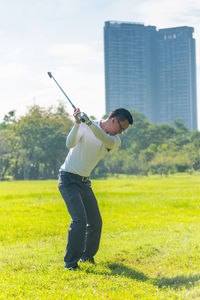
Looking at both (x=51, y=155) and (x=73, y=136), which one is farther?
(x=51, y=155)

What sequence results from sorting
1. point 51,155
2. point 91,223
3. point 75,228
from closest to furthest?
point 75,228 < point 91,223 < point 51,155

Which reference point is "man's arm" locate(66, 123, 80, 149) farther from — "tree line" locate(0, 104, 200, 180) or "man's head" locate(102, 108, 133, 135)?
"tree line" locate(0, 104, 200, 180)

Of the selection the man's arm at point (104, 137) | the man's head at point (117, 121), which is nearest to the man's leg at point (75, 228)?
the man's arm at point (104, 137)

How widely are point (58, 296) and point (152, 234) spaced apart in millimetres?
4619

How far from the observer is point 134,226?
11.4 metres

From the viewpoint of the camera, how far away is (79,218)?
21.7 ft

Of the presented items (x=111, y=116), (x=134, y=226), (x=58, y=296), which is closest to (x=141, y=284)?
(x=58, y=296)

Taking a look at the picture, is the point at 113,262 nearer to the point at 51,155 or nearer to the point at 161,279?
the point at 161,279

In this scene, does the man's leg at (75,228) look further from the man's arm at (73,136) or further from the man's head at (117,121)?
the man's head at (117,121)

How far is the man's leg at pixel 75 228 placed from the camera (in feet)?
21.6

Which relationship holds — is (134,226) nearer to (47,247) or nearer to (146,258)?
(47,247)

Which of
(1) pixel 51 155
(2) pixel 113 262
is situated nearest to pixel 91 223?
(2) pixel 113 262

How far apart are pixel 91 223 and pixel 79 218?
54cm

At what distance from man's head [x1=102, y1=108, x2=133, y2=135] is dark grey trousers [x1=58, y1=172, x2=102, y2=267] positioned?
0.82m
